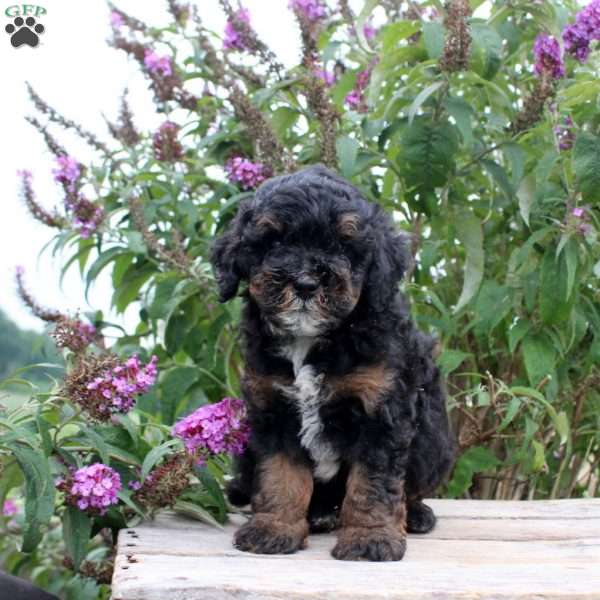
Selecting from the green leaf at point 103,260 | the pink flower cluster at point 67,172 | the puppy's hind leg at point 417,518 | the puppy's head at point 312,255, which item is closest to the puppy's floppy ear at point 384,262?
the puppy's head at point 312,255

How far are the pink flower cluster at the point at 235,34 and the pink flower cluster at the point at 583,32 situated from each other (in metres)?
1.52

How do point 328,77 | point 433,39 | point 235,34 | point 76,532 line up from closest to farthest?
point 76,532 < point 433,39 < point 235,34 < point 328,77

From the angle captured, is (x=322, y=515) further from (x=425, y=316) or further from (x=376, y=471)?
(x=425, y=316)

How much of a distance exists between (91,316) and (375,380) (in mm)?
2489

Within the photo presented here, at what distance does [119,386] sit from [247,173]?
5.66ft

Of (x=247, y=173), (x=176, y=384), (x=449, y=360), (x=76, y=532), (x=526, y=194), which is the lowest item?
(x=76, y=532)

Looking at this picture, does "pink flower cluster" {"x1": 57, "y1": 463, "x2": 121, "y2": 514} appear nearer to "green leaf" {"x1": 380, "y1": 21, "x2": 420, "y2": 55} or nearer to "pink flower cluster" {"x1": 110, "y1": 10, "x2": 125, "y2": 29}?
"green leaf" {"x1": 380, "y1": 21, "x2": 420, "y2": 55}

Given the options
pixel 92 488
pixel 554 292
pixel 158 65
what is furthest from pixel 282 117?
pixel 92 488

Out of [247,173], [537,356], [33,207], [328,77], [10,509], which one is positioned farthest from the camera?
[10,509]

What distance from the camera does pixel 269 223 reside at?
11.9ft

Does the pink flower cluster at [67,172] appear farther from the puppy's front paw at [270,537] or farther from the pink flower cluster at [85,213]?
the puppy's front paw at [270,537]

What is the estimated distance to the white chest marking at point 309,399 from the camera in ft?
12.5

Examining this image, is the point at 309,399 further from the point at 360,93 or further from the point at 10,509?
the point at 10,509

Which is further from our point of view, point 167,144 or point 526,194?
point 167,144
